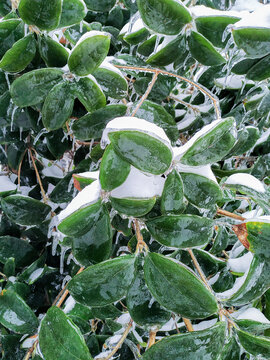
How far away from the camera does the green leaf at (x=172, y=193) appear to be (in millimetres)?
589

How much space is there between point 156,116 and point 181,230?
12.0 inches

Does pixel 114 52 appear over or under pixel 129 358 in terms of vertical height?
over

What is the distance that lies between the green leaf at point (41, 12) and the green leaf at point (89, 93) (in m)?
0.12

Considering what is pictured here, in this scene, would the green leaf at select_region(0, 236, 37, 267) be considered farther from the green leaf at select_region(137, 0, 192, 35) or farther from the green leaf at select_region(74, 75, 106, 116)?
the green leaf at select_region(137, 0, 192, 35)

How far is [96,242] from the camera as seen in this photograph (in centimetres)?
61

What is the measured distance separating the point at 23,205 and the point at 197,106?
522 millimetres

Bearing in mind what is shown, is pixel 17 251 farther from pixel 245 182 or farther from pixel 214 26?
pixel 214 26

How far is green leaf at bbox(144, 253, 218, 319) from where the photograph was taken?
0.55 metres

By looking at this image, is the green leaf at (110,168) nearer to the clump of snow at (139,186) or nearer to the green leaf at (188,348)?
the clump of snow at (139,186)

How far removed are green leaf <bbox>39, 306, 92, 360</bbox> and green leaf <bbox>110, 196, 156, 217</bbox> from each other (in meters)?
0.20

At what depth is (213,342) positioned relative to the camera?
1.77ft

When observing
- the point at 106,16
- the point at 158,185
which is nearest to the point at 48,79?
the point at 158,185

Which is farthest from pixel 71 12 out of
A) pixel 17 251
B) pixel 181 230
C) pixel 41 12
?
pixel 17 251

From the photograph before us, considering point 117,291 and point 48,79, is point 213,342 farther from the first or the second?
point 48,79
